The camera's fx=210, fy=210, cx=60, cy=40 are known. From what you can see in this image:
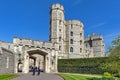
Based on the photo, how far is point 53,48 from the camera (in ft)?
137

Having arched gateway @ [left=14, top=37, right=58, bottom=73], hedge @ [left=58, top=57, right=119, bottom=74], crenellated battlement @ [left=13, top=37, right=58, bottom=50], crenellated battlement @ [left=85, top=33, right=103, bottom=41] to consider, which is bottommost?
hedge @ [left=58, top=57, right=119, bottom=74]

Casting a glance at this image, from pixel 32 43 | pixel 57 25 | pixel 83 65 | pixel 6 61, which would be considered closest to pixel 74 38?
pixel 57 25

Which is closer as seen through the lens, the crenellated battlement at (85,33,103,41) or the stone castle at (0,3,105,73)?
the stone castle at (0,3,105,73)

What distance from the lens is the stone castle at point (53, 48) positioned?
3669 centimetres

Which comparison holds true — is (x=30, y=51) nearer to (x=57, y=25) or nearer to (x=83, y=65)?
(x=83, y=65)

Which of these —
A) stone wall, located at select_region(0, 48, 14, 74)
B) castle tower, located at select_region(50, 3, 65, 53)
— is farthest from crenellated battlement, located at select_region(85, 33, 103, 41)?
stone wall, located at select_region(0, 48, 14, 74)

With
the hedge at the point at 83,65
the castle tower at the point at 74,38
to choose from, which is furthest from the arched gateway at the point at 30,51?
the castle tower at the point at 74,38

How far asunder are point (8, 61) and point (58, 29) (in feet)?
102

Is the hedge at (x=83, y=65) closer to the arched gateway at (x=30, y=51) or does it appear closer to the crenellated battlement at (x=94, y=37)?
the arched gateway at (x=30, y=51)

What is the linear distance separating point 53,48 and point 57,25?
24241mm

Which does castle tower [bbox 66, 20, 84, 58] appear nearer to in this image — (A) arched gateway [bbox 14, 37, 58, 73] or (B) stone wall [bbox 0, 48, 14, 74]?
(A) arched gateway [bbox 14, 37, 58, 73]

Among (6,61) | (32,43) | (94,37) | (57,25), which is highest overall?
(57,25)

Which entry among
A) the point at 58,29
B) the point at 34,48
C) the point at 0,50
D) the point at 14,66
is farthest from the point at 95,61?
the point at 58,29

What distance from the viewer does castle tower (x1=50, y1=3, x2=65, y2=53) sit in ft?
213
